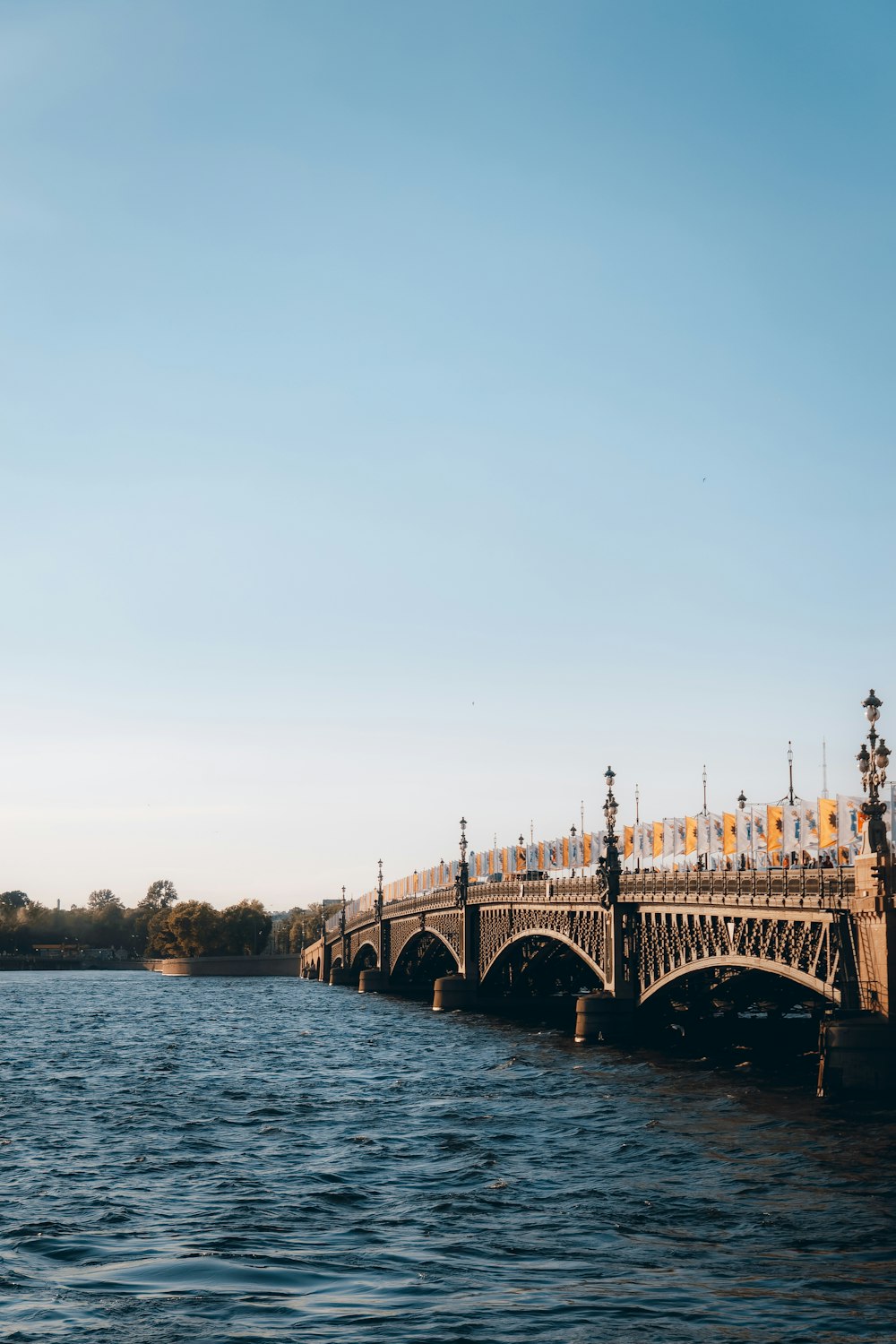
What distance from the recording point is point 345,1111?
54688 millimetres

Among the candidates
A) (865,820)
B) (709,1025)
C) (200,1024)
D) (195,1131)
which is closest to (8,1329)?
(195,1131)

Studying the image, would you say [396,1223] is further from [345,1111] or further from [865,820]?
[865,820]

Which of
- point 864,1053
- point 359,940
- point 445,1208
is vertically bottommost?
point 445,1208

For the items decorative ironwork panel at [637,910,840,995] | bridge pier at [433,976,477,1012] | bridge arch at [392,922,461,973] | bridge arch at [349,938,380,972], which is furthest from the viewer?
bridge arch at [349,938,380,972]

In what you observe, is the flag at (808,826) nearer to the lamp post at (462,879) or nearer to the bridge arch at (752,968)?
the bridge arch at (752,968)

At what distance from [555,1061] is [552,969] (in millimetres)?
43322

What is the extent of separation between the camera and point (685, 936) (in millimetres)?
70000

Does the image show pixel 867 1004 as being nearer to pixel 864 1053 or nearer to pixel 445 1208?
pixel 864 1053

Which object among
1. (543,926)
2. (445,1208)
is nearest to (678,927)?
(543,926)

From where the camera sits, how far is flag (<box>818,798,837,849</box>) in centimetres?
6138

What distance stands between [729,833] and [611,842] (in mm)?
13267

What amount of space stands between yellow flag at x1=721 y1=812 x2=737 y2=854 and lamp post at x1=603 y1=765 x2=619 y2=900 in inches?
395

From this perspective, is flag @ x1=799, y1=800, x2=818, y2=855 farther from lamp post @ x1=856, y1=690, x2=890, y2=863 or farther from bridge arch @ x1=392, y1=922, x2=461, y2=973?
bridge arch @ x1=392, y1=922, x2=461, y2=973

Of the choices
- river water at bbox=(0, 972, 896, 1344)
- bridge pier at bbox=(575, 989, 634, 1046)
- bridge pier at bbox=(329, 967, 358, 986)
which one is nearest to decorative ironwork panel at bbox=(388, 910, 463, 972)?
bridge pier at bbox=(329, 967, 358, 986)
